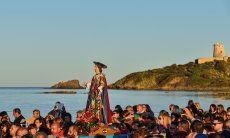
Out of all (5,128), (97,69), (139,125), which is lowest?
(5,128)

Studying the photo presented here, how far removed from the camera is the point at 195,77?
14475cm

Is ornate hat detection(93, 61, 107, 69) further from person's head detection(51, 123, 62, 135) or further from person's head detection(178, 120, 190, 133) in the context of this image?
person's head detection(178, 120, 190, 133)

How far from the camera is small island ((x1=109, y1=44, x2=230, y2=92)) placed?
454 feet

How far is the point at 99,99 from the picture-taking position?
15258 mm

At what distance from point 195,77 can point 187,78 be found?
2883 mm

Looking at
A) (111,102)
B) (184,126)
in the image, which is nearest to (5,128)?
(184,126)

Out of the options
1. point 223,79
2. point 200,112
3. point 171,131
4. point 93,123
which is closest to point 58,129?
point 93,123

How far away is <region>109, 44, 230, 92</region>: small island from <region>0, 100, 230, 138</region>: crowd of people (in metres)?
116

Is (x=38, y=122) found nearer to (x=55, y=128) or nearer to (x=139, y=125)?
(x=55, y=128)


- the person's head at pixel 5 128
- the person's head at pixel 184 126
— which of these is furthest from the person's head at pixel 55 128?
the person's head at pixel 184 126

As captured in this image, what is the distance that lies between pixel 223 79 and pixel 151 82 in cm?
2318

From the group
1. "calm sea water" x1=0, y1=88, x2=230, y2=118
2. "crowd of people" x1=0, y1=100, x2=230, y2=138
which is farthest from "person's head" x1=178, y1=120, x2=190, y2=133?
"calm sea water" x1=0, y1=88, x2=230, y2=118

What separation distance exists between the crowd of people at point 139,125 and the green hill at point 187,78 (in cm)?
11936

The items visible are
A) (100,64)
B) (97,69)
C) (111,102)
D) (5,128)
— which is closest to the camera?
(5,128)
